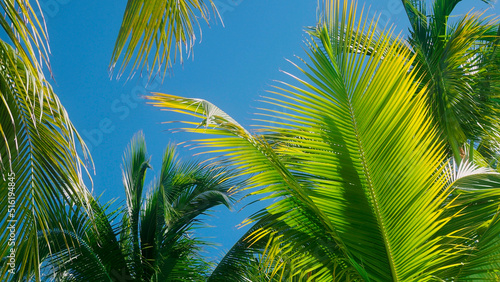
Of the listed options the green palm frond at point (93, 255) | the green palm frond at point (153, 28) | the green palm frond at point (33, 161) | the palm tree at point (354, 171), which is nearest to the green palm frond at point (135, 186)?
the green palm frond at point (93, 255)

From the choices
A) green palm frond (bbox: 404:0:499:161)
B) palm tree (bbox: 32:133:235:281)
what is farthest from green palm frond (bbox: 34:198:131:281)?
green palm frond (bbox: 404:0:499:161)

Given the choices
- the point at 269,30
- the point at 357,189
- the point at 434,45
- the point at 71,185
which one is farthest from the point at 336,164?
the point at 269,30

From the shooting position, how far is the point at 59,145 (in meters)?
2.60

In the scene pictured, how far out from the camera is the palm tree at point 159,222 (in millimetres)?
8023

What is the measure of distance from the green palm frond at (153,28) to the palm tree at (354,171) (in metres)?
0.46

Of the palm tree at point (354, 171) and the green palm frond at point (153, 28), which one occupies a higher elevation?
the green palm frond at point (153, 28)

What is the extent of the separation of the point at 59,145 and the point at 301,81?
1.53 metres

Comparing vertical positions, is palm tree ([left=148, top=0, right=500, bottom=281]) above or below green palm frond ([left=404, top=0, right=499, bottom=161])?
below

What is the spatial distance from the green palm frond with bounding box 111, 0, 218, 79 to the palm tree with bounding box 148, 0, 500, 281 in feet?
1.51

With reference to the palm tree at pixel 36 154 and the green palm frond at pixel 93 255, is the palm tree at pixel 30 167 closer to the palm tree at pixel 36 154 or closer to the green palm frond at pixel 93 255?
the palm tree at pixel 36 154

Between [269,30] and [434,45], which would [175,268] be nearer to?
[434,45]

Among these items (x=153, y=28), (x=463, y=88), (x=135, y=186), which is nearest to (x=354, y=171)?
(x=153, y=28)

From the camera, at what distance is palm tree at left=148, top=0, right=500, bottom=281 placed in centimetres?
301

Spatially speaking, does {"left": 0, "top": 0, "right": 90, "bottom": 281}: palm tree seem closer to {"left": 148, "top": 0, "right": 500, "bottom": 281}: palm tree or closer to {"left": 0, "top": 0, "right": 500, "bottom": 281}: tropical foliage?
{"left": 0, "top": 0, "right": 500, "bottom": 281}: tropical foliage
